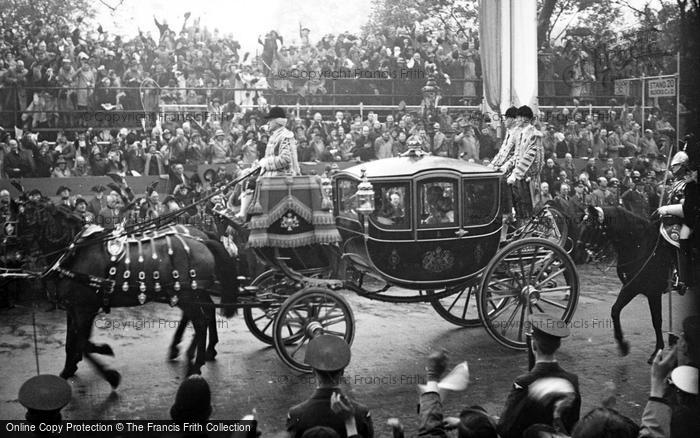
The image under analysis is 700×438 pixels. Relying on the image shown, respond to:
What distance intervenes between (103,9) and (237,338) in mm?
3727

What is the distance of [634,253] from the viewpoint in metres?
7.64

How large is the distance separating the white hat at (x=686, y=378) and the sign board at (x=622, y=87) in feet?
22.5

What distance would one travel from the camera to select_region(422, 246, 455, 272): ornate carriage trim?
726 centimetres

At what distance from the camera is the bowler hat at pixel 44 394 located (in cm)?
367

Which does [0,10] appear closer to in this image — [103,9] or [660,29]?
[103,9]

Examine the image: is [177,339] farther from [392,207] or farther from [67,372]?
[392,207]

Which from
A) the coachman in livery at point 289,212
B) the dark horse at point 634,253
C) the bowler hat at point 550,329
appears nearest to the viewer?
the bowler hat at point 550,329

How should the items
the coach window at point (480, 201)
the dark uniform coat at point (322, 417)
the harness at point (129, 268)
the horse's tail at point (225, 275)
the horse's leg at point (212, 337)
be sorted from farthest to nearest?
the coach window at point (480, 201) → the horse's leg at point (212, 337) → the horse's tail at point (225, 275) → the harness at point (129, 268) → the dark uniform coat at point (322, 417)

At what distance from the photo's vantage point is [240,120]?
8984 millimetres

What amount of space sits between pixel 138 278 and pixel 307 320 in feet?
4.76

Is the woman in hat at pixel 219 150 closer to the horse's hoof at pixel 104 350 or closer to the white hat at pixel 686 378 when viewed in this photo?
the horse's hoof at pixel 104 350

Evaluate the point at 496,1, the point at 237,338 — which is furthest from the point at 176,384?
the point at 496,1

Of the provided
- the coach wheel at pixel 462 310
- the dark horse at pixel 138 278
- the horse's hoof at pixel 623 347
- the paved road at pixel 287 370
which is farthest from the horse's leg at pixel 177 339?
the horse's hoof at pixel 623 347

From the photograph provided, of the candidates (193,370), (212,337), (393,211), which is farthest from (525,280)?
(193,370)
